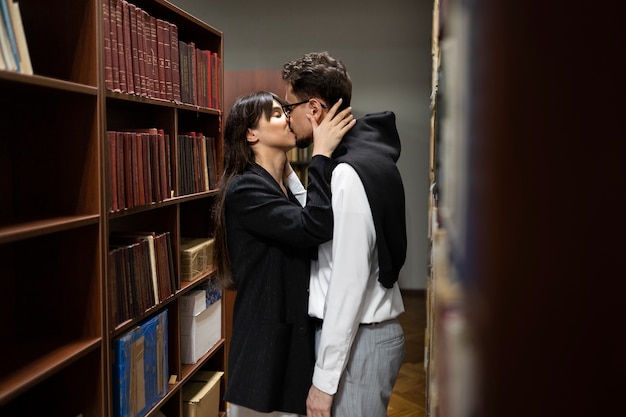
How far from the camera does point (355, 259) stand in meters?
1.21

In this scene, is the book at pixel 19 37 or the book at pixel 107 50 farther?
the book at pixel 107 50

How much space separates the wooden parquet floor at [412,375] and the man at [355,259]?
1858 millimetres

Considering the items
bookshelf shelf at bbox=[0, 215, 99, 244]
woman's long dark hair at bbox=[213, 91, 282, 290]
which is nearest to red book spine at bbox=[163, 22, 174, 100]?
woman's long dark hair at bbox=[213, 91, 282, 290]

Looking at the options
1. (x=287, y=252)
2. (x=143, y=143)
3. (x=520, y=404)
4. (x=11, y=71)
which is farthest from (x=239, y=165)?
(x=520, y=404)

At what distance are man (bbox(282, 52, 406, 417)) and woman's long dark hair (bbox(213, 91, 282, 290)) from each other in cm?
28

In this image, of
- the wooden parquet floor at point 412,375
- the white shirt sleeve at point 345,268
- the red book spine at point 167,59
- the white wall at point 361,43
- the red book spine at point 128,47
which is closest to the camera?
the white shirt sleeve at point 345,268

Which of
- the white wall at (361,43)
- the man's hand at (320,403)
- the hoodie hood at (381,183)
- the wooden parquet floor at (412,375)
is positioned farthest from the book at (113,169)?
the white wall at (361,43)

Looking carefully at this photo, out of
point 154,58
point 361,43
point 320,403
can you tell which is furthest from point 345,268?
point 361,43

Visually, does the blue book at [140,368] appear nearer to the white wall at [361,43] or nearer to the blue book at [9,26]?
the blue book at [9,26]

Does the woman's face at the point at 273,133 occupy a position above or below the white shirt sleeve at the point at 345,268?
above

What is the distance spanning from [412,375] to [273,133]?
236 centimetres

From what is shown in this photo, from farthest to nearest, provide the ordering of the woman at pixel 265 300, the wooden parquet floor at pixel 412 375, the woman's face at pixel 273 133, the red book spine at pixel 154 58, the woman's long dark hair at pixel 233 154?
the wooden parquet floor at pixel 412 375 < the red book spine at pixel 154 58 < the woman's face at pixel 273 133 < the woman's long dark hair at pixel 233 154 < the woman at pixel 265 300

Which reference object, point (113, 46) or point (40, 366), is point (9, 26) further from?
point (40, 366)

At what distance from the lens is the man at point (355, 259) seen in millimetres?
1217
